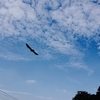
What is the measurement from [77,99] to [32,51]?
263 ft

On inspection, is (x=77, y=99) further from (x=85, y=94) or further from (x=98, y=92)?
(x=98, y=92)

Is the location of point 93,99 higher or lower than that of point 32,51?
higher

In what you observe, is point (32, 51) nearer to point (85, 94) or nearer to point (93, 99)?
point (93, 99)

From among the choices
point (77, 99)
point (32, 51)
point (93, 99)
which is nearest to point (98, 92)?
point (93, 99)

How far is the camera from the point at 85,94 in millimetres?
106500

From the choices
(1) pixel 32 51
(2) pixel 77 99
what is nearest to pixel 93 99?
(2) pixel 77 99

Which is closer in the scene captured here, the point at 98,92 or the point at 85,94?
the point at 98,92

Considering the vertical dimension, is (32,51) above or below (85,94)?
below

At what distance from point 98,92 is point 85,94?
11.0 metres

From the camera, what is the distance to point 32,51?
3531 cm

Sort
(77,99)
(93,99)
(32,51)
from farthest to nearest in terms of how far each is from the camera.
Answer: (77,99) → (93,99) → (32,51)

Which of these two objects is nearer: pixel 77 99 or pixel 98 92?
pixel 98 92

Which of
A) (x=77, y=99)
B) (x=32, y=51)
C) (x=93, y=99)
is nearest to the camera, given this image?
(x=32, y=51)

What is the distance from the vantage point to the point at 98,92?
98.1 m
